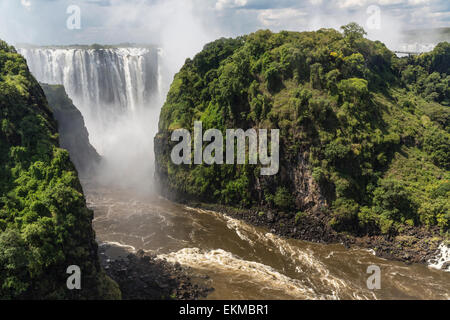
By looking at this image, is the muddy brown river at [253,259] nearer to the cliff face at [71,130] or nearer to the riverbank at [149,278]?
the riverbank at [149,278]

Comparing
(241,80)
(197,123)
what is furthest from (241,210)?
(241,80)

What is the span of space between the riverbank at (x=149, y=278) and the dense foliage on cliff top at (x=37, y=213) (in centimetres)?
199

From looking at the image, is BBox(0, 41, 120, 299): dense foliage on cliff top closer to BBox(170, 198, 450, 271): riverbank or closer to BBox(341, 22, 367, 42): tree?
BBox(170, 198, 450, 271): riverbank

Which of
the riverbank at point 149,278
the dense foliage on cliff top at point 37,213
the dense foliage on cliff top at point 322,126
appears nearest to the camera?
the dense foliage on cliff top at point 37,213

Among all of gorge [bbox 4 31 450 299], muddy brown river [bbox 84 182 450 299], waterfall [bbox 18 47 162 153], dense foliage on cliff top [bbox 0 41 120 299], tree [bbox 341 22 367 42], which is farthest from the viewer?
waterfall [bbox 18 47 162 153]

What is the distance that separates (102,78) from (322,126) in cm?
3673

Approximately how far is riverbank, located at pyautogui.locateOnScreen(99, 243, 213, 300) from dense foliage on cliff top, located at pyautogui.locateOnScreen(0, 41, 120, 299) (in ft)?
6.54

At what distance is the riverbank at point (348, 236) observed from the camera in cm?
2741

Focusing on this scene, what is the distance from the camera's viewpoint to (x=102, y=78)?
53.9m

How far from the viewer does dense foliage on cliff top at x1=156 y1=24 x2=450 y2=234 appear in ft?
100

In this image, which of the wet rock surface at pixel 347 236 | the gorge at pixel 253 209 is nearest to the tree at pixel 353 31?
the gorge at pixel 253 209

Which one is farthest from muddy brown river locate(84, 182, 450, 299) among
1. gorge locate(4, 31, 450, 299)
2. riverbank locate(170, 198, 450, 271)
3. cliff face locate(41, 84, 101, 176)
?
cliff face locate(41, 84, 101, 176)

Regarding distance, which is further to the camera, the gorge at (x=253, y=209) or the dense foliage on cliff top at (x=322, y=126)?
the dense foliage on cliff top at (x=322, y=126)
